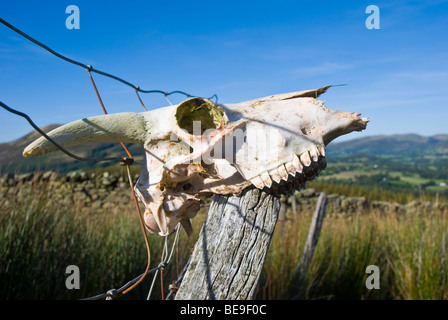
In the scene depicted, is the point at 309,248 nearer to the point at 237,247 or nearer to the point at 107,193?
the point at 237,247

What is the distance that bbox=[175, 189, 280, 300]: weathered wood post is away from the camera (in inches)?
60.1

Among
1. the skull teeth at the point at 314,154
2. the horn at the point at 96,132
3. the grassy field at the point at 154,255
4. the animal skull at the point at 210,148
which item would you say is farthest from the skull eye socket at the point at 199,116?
the grassy field at the point at 154,255

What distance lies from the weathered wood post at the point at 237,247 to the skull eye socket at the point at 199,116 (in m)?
0.34

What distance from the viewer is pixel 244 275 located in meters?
1.54

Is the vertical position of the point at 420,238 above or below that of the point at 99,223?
below

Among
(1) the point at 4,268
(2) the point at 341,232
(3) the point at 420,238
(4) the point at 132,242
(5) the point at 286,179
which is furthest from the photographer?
(2) the point at 341,232

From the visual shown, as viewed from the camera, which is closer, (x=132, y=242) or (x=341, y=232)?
(x=132, y=242)

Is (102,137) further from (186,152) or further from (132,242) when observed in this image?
(132,242)

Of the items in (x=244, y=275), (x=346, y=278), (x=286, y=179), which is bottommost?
(x=346, y=278)

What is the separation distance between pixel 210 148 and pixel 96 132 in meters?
0.48

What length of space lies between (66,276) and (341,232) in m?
4.29

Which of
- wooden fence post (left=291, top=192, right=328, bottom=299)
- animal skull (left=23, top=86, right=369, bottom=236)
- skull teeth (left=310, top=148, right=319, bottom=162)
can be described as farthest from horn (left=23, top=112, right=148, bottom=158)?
wooden fence post (left=291, top=192, right=328, bottom=299)

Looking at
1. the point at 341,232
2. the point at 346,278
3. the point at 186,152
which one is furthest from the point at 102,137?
the point at 341,232

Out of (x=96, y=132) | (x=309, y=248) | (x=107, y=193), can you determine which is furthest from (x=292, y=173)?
(x=107, y=193)
